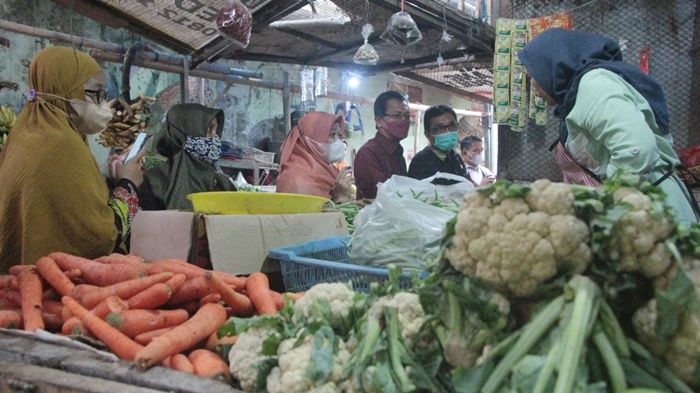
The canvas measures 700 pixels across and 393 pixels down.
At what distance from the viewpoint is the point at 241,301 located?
7.14ft

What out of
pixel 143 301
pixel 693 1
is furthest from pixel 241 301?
pixel 693 1

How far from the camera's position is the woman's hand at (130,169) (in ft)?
13.7

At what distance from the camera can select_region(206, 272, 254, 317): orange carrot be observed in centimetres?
214

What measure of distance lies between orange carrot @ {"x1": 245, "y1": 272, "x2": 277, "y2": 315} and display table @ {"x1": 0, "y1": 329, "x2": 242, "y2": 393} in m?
0.60

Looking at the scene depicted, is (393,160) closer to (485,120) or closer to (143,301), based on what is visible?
(143,301)

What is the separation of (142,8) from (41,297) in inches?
117

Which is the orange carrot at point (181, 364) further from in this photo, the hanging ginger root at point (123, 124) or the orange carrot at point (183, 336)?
the hanging ginger root at point (123, 124)

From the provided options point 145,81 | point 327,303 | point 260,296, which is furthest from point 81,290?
point 145,81

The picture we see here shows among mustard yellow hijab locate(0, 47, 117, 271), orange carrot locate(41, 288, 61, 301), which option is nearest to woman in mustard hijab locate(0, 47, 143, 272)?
mustard yellow hijab locate(0, 47, 117, 271)

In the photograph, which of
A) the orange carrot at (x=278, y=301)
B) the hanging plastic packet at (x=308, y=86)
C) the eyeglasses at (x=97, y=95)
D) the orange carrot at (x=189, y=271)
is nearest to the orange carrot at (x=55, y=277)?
the orange carrot at (x=189, y=271)

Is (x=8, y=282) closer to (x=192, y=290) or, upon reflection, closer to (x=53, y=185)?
(x=53, y=185)

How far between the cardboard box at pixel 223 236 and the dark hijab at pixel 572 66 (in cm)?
153

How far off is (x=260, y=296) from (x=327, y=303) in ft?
2.61

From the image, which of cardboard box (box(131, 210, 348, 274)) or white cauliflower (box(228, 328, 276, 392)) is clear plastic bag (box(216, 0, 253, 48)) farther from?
white cauliflower (box(228, 328, 276, 392))
